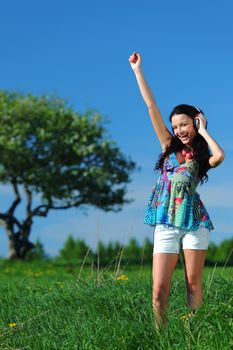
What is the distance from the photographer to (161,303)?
5.43 meters

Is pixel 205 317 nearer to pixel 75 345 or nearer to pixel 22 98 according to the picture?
pixel 75 345

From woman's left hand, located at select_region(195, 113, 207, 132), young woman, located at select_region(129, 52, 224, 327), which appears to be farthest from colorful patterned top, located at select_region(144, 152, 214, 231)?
woman's left hand, located at select_region(195, 113, 207, 132)

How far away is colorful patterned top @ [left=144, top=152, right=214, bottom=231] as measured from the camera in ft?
17.5

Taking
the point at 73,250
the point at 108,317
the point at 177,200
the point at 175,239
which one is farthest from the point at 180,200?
the point at 73,250

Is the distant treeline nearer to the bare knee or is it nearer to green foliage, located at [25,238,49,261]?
green foliage, located at [25,238,49,261]

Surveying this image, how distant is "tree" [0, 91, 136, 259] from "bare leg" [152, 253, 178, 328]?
19127 millimetres

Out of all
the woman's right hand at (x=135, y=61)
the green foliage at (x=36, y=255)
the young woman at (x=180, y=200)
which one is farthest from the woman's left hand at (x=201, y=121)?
the green foliage at (x=36, y=255)

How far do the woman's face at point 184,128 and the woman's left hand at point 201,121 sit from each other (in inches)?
2.3

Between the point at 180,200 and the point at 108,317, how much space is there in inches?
52.3

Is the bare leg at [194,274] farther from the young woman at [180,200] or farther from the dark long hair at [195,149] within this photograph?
the dark long hair at [195,149]

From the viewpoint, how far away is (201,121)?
223 inches

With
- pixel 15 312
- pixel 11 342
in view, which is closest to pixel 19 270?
pixel 15 312

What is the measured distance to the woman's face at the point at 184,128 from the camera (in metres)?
5.66

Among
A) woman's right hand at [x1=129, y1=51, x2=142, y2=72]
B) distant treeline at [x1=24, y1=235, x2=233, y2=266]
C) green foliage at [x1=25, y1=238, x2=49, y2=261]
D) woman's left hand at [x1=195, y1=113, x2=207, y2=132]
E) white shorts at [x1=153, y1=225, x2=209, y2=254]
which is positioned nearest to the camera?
white shorts at [x1=153, y1=225, x2=209, y2=254]
